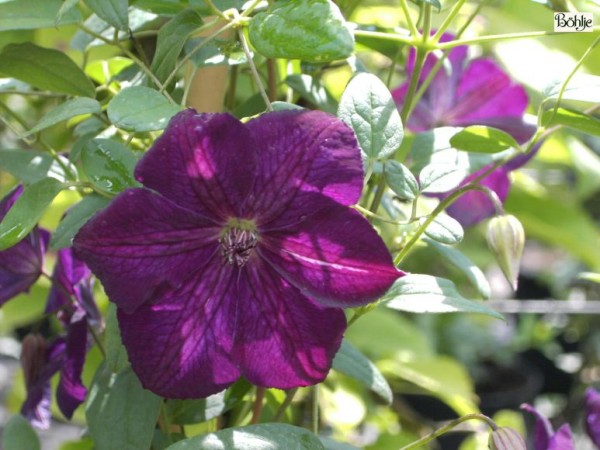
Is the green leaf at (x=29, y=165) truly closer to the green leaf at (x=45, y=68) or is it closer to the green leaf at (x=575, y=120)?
the green leaf at (x=45, y=68)

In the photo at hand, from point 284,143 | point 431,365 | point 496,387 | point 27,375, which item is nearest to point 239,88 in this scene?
point 27,375

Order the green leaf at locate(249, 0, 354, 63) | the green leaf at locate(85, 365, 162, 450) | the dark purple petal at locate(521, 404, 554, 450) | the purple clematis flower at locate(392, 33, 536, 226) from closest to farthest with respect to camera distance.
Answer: the green leaf at locate(249, 0, 354, 63) < the green leaf at locate(85, 365, 162, 450) < the dark purple petal at locate(521, 404, 554, 450) < the purple clematis flower at locate(392, 33, 536, 226)

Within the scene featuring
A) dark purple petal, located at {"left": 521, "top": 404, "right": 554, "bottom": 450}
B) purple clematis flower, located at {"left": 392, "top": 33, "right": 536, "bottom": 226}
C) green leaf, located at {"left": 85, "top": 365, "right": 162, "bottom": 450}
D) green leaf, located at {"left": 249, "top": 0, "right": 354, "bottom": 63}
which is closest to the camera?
green leaf, located at {"left": 249, "top": 0, "right": 354, "bottom": 63}

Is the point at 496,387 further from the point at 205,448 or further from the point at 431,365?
the point at 205,448

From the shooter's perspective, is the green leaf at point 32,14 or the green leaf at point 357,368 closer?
the green leaf at point 32,14

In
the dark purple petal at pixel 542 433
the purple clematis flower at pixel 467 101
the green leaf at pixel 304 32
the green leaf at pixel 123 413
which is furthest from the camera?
the purple clematis flower at pixel 467 101

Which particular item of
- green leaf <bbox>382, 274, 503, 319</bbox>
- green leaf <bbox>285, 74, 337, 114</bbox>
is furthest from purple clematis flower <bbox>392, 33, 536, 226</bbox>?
green leaf <bbox>382, 274, 503, 319</bbox>

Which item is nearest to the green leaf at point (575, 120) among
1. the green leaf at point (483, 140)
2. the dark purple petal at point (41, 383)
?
the green leaf at point (483, 140)

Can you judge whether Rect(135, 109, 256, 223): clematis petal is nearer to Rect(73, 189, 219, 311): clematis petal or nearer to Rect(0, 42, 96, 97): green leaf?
Rect(73, 189, 219, 311): clematis petal
